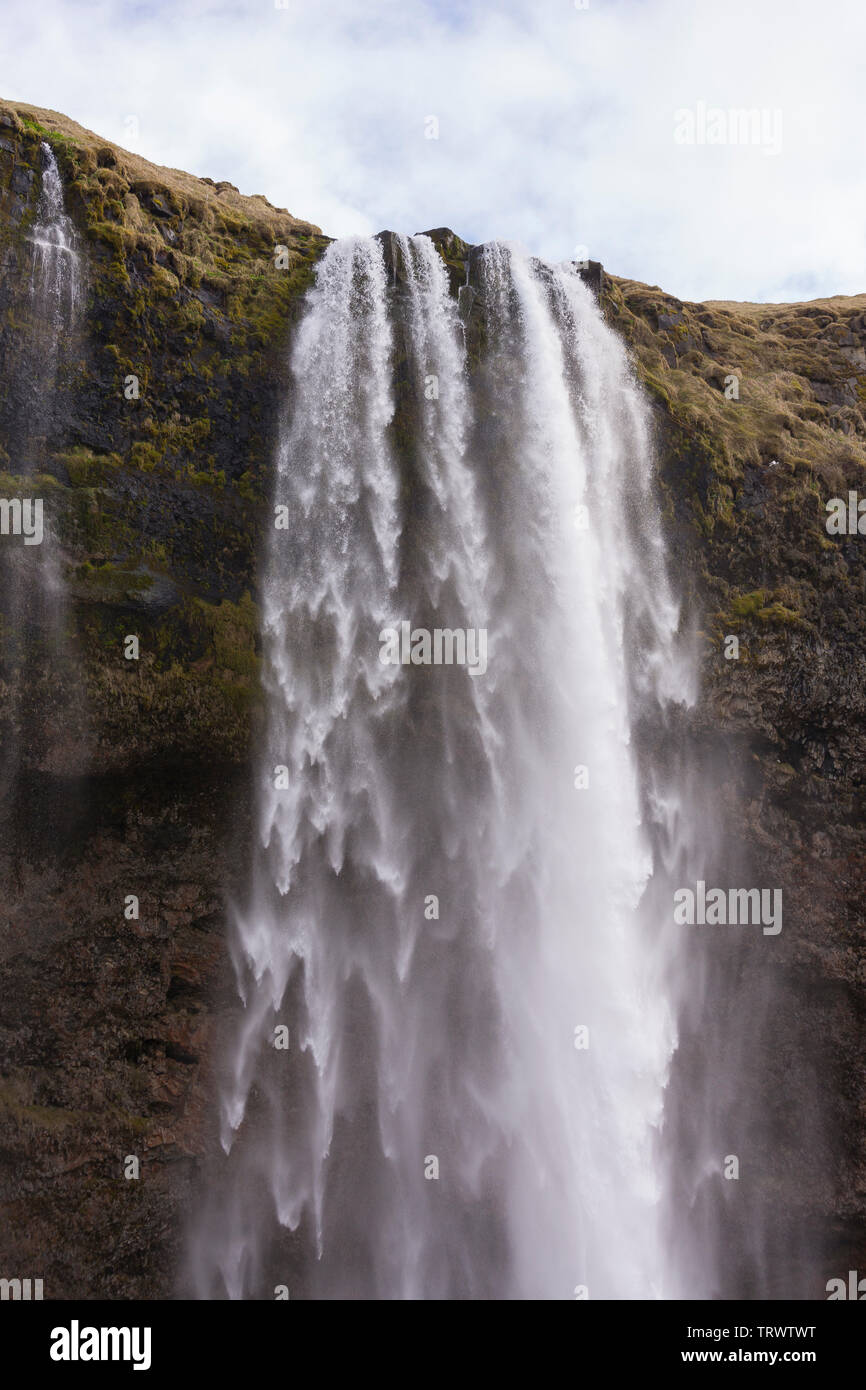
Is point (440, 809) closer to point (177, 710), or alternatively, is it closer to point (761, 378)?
point (177, 710)

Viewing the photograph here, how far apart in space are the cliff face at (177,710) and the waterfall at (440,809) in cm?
74

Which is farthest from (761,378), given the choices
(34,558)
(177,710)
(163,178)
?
(34,558)

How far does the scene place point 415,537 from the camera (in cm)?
1797

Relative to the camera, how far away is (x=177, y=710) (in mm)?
16531

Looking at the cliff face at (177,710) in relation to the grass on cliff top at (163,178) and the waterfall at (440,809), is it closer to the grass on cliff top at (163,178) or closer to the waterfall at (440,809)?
the grass on cliff top at (163,178)

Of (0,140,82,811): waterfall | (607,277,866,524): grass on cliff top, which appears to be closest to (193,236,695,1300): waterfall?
(607,277,866,524): grass on cliff top

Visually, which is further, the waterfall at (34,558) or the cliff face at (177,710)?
the cliff face at (177,710)

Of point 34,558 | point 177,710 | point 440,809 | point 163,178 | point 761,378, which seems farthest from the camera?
point 761,378

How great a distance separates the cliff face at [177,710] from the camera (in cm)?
1622

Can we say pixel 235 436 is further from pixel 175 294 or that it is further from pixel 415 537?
pixel 415 537

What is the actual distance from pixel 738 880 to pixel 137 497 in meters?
14.4

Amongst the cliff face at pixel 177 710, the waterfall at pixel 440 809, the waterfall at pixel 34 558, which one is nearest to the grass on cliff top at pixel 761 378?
the cliff face at pixel 177 710

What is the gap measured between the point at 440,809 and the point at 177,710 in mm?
5541

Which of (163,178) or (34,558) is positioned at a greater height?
(163,178)
